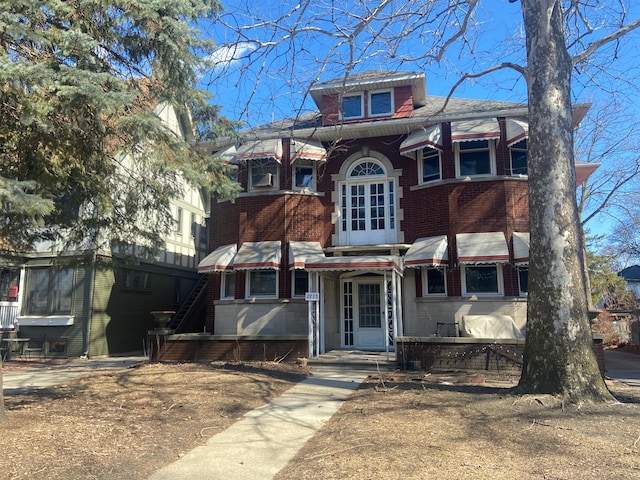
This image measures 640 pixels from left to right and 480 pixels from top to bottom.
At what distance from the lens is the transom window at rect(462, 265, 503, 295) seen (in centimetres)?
1421

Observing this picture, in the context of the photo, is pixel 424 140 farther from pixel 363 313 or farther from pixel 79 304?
pixel 79 304

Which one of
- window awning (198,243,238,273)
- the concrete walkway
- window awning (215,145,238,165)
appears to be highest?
window awning (215,145,238,165)

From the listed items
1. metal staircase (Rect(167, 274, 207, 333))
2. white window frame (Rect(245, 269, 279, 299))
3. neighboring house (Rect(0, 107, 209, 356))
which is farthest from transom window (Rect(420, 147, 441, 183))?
metal staircase (Rect(167, 274, 207, 333))

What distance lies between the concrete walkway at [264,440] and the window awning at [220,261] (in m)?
6.63

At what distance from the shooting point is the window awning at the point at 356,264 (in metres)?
13.1

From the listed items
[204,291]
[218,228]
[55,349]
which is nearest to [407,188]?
[218,228]

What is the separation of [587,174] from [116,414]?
15433mm

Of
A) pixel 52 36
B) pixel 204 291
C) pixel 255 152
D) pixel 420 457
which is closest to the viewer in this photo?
pixel 420 457

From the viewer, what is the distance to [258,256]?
596 inches

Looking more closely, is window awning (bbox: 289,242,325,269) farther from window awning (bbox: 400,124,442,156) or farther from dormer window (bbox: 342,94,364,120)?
dormer window (bbox: 342,94,364,120)

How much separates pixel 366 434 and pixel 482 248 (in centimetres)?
933

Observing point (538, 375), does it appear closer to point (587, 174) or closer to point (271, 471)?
point (271, 471)

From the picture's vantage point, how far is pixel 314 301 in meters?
13.9

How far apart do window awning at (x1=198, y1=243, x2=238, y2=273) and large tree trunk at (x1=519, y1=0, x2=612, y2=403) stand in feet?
33.6
